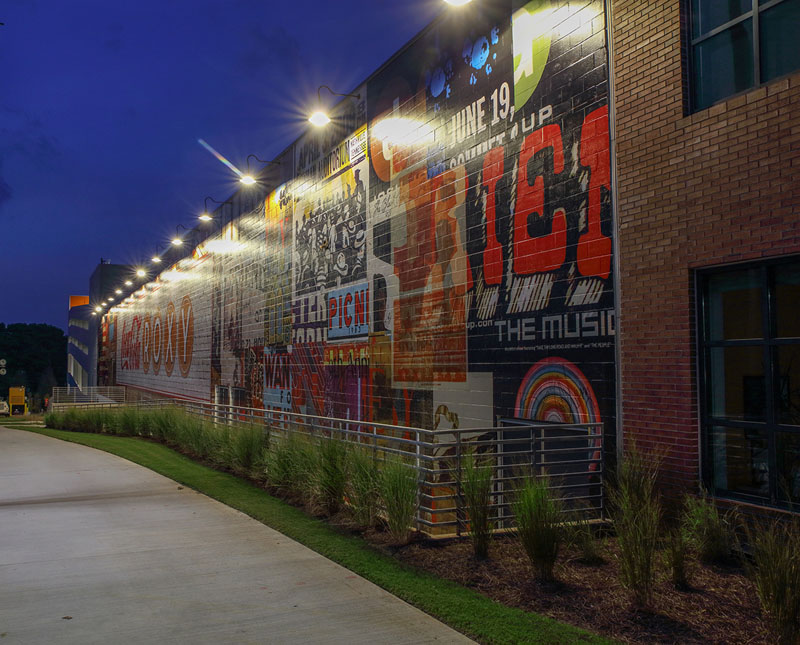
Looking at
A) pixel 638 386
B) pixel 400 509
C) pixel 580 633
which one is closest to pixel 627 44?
pixel 638 386

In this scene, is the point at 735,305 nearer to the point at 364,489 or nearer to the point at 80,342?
the point at 364,489

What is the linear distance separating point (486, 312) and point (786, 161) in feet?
18.4

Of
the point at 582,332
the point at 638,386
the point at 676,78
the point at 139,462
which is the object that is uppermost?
the point at 676,78

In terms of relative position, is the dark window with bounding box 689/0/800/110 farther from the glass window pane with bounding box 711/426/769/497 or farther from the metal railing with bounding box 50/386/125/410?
the metal railing with bounding box 50/386/125/410

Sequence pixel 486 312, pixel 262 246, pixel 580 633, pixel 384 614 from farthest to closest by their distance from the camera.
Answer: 1. pixel 262 246
2. pixel 486 312
3. pixel 384 614
4. pixel 580 633

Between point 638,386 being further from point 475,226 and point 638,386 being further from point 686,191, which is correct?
point 475,226

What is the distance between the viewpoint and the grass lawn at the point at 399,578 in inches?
205

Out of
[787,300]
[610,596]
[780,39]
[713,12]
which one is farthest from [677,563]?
[713,12]

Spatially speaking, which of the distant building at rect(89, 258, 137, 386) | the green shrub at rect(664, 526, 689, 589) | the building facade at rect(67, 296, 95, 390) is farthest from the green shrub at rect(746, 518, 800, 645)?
the building facade at rect(67, 296, 95, 390)

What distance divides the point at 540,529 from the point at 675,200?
13.9 feet

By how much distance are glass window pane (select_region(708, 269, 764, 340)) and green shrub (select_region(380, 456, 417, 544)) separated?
376cm

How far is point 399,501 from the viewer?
793cm

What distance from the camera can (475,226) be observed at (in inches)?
486

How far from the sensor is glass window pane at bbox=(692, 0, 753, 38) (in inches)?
316
